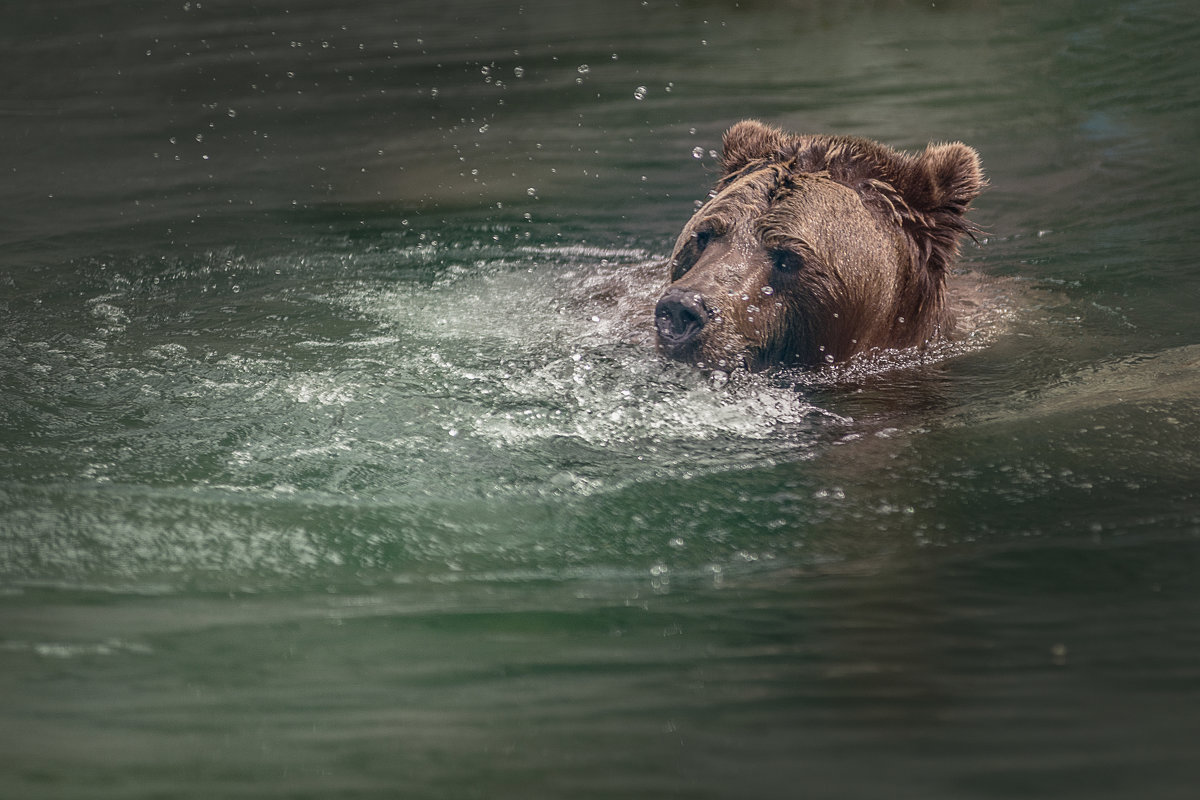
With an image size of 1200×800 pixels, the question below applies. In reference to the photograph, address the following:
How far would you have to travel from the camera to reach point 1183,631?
2682 mm

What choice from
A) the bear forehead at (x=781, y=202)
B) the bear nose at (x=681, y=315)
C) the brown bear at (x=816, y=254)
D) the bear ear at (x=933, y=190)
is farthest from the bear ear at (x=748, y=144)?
the bear nose at (x=681, y=315)

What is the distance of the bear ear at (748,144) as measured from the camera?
479 cm

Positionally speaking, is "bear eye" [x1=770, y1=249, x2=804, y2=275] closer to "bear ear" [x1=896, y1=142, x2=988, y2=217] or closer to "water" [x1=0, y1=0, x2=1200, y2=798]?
"water" [x1=0, y1=0, x2=1200, y2=798]

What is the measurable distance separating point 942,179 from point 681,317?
4.25 feet

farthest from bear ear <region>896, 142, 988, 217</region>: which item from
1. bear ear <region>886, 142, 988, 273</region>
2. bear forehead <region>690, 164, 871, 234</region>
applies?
bear forehead <region>690, 164, 871, 234</region>

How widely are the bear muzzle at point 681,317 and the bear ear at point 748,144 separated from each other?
0.94 m

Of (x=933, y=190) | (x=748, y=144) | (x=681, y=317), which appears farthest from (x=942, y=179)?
(x=681, y=317)

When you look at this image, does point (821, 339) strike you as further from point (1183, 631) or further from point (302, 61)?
point (302, 61)

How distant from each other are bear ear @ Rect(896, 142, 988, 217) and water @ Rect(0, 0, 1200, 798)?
0.64 meters

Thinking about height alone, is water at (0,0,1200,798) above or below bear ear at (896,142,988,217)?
below

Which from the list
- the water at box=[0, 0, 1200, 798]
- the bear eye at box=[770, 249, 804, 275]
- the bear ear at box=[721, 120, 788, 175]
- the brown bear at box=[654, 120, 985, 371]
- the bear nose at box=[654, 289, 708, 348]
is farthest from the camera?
the bear ear at box=[721, 120, 788, 175]

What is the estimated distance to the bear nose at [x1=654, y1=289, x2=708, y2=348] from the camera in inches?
163

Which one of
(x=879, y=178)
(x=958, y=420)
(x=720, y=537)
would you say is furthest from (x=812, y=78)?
(x=720, y=537)

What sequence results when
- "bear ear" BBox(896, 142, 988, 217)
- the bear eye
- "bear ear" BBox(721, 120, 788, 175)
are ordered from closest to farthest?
the bear eye → "bear ear" BBox(896, 142, 988, 217) → "bear ear" BBox(721, 120, 788, 175)
